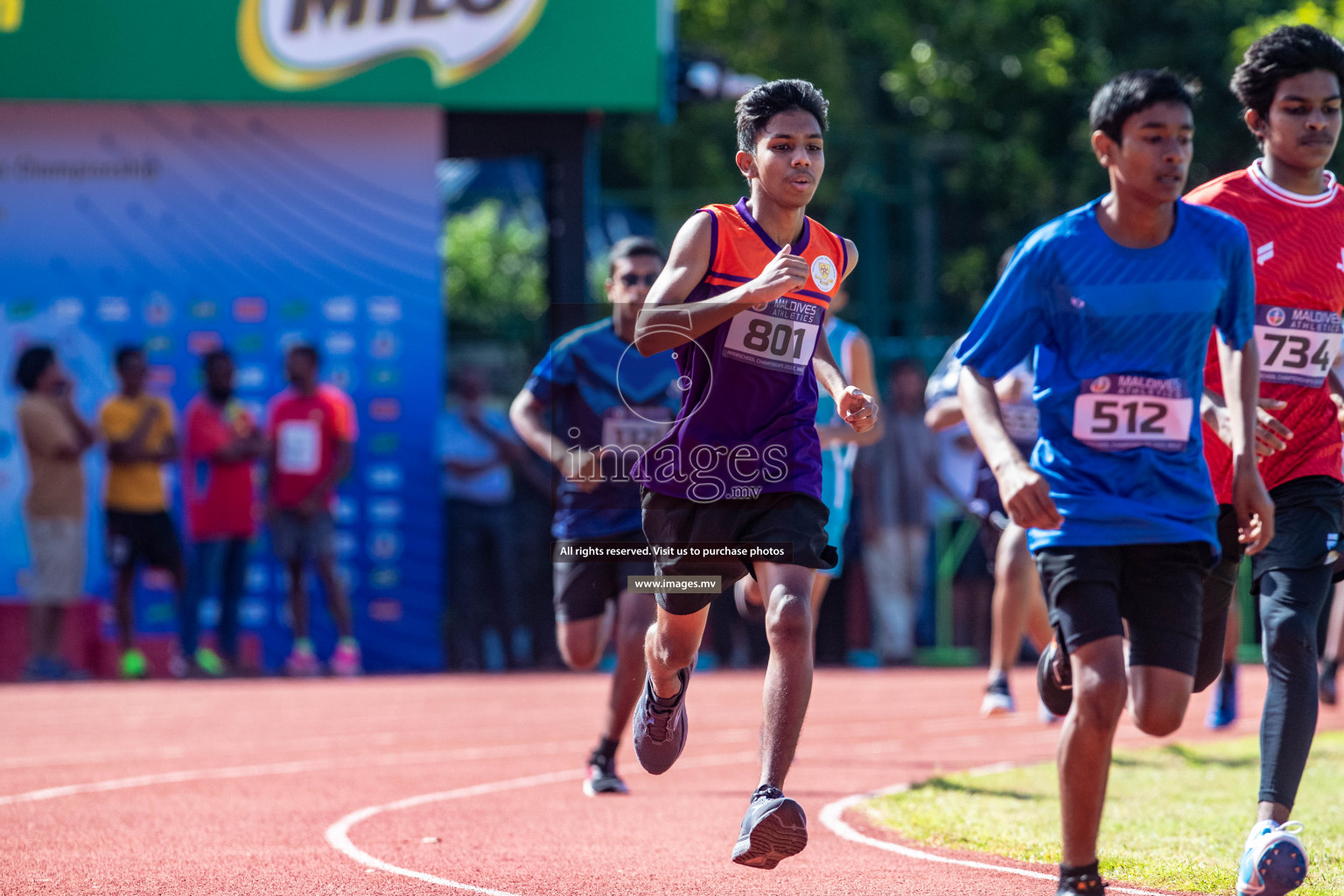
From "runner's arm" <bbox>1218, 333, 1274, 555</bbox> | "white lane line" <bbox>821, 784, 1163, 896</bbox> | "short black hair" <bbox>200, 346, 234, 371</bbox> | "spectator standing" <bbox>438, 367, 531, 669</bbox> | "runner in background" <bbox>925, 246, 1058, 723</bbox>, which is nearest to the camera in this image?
"runner's arm" <bbox>1218, 333, 1274, 555</bbox>

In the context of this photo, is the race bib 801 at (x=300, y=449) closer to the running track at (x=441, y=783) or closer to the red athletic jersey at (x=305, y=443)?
the red athletic jersey at (x=305, y=443)

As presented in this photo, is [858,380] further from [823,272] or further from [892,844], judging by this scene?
[823,272]

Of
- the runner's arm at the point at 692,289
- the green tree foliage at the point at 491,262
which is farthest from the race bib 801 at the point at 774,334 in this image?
the green tree foliage at the point at 491,262

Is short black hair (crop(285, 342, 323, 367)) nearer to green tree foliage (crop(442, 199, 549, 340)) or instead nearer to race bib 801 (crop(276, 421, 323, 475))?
race bib 801 (crop(276, 421, 323, 475))

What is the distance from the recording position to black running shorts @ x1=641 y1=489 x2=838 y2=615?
5559mm

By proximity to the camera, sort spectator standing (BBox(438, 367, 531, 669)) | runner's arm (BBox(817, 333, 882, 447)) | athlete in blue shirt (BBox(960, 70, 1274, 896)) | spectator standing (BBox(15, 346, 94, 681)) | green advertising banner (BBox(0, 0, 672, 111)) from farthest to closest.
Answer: spectator standing (BBox(438, 367, 531, 669))
green advertising banner (BBox(0, 0, 672, 111))
spectator standing (BBox(15, 346, 94, 681))
runner's arm (BBox(817, 333, 882, 447))
athlete in blue shirt (BBox(960, 70, 1274, 896))

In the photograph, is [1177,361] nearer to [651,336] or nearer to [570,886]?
[651,336]

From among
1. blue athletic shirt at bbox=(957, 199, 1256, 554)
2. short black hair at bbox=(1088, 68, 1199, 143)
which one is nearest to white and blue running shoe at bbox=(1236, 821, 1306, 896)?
blue athletic shirt at bbox=(957, 199, 1256, 554)

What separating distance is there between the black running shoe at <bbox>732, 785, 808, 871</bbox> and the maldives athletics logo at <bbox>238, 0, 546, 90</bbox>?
11.7 m

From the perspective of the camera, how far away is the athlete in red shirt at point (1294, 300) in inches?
219

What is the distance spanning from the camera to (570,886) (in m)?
5.77

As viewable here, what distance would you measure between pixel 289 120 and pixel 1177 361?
41.1ft

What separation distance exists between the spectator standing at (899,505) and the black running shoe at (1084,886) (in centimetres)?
1134

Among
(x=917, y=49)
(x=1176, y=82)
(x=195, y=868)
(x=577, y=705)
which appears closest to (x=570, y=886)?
(x=195, y=868)
